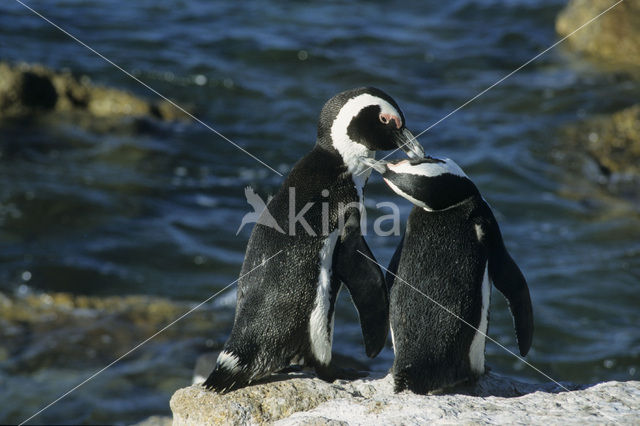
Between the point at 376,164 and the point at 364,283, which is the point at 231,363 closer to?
the point at 364,283

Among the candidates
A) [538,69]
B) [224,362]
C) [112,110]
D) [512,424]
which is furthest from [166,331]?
[538,69]

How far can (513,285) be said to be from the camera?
4.16 metres

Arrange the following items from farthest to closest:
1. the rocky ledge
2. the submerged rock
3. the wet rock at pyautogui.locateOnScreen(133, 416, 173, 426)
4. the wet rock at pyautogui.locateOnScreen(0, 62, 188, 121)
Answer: the wet rock at pyautogui.locateOnScreen(0, 62, 188, 121)
the submerged rock
the wet rock at pyautogui.locateOnScreen(133, 416, 173, 426)
the rocky ledge

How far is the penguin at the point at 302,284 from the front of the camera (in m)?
3.96

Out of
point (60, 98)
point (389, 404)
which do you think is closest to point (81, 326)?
point (389, 404)

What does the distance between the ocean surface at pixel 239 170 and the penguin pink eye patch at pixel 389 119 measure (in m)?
3.02

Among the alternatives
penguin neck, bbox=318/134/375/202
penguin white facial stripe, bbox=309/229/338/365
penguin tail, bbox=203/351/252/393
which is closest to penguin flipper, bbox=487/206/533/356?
penguin neck, bbox=318/134/375/202

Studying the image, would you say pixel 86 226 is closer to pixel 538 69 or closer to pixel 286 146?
pixel 286 146

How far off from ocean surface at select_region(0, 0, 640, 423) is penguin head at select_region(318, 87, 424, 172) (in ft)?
9.66

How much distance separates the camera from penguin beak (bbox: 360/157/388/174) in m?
4.00

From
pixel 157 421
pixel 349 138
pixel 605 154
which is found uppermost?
pixel 605 154

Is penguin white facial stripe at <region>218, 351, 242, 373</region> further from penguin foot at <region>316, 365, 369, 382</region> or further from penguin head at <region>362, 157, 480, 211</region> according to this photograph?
penguin head at <region>362, 157, 480, 211</region>

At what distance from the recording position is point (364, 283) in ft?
13.2

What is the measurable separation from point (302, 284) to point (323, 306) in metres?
0.15
